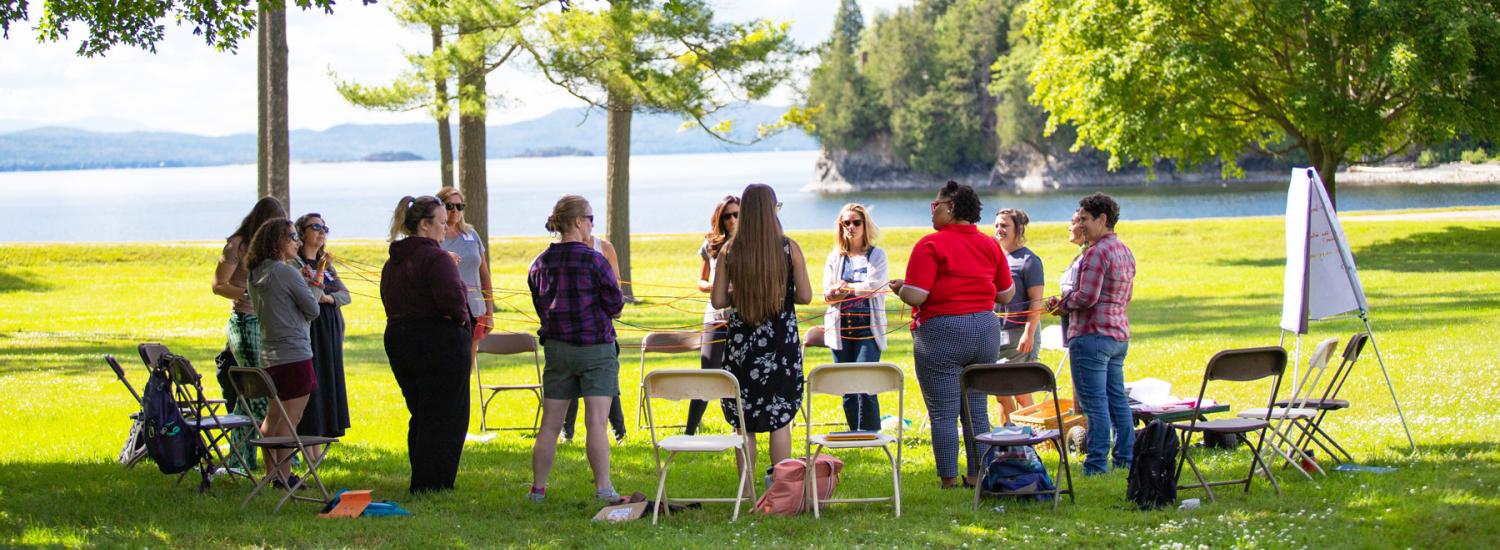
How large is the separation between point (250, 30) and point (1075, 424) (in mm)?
6874

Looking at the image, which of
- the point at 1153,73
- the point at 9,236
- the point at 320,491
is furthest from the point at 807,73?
the point at 9,236

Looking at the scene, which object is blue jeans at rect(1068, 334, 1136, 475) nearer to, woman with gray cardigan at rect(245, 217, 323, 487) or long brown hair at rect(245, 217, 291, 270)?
woman with gray cardigan at rect(245, 217, 323, 487)

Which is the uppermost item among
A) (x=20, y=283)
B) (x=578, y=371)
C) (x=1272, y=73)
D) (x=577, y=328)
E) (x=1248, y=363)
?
(x=1272, y=73)

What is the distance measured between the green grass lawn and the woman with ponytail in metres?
0.39

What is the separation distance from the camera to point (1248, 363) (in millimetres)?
6391

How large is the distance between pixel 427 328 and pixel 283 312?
850 mm

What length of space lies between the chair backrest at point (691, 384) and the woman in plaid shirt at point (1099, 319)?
1.95 metres

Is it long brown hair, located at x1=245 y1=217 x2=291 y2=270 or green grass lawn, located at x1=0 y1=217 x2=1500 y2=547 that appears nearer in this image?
green grass lawn, located at x1=0 y1=217 x2=1500 y2=547

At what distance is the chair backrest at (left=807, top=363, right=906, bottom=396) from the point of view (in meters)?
6.22

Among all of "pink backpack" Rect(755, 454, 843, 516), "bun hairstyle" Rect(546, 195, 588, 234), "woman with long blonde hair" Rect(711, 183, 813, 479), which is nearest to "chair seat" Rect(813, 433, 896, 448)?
"pink backpack" Rect(755, 454, 843, 516)

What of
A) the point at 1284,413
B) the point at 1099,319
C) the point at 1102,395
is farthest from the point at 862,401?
the point at 1284,413

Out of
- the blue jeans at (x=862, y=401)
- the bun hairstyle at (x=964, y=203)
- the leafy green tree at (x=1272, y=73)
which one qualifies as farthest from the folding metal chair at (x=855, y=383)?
the leafy green tree at (x=1272, y=73)

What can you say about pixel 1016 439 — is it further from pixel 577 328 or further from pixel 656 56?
pixel 656 56

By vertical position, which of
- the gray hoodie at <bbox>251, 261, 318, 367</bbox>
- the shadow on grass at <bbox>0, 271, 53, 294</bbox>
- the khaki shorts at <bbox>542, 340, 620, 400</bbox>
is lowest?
the shadow on grass at <bbox>0, 271, 53, 294</bbox>
